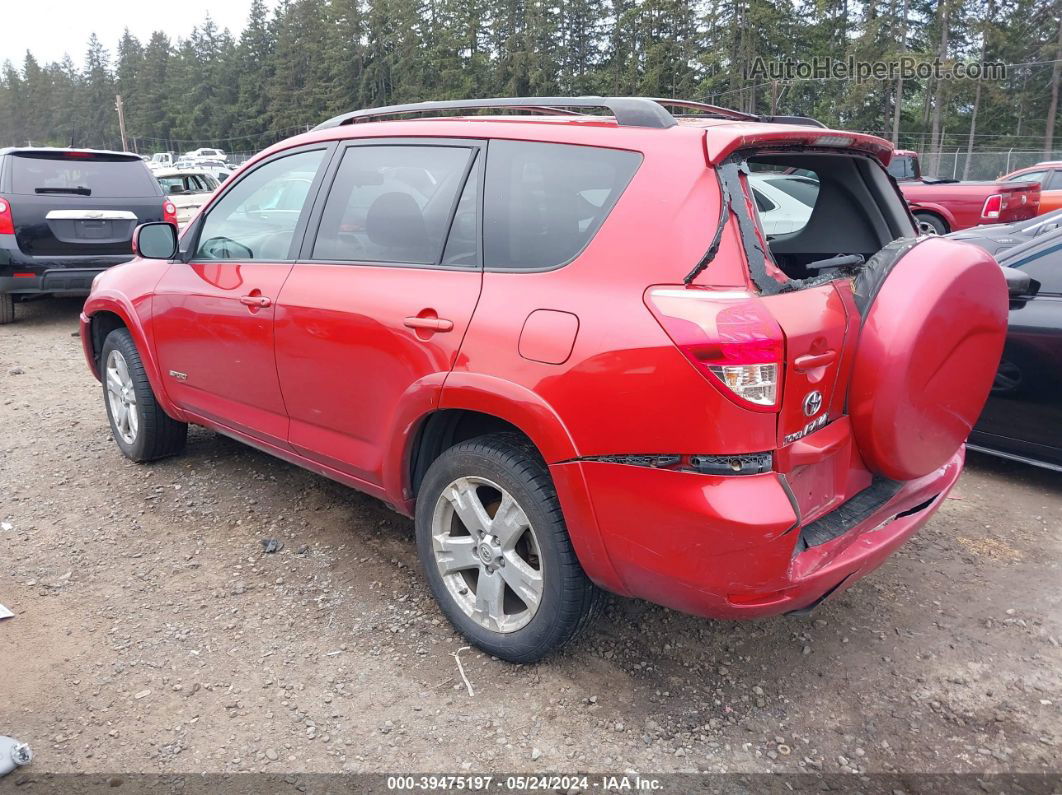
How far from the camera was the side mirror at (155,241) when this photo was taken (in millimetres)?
3939

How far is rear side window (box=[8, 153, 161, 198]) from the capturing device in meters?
8.02

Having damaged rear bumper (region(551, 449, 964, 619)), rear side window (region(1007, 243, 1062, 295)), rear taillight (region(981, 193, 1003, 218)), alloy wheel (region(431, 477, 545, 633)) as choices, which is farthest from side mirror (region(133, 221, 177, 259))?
rear taillight (region(981, 193, 1003, 218))

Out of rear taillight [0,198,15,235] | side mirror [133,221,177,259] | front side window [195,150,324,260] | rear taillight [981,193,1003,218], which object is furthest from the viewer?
rear taillight [981,193,1003,218]

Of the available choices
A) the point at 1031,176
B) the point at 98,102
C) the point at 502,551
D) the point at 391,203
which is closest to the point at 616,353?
the point at 502,551

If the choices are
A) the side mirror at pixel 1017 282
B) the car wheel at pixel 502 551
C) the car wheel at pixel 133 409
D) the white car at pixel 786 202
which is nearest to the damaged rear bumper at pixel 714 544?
the car wheel at pixel 502 551

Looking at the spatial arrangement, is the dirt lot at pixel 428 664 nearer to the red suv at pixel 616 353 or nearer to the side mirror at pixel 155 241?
the red suv at pixel 616 353

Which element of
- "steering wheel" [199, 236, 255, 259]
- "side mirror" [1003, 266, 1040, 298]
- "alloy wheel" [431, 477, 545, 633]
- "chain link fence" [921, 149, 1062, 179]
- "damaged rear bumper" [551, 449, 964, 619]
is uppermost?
"chain link fence" [921, 149, 1062, 179]

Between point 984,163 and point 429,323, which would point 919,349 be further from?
point 984,163

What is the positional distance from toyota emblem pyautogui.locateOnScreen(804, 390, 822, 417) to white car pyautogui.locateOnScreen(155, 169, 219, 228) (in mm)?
13748

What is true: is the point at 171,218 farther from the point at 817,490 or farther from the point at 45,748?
the point at 817,490

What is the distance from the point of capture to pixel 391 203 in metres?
3.09

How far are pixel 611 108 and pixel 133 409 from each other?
3.39 meters

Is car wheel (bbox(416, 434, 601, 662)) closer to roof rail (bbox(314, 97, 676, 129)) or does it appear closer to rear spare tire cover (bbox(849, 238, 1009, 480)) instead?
rear spare tire cover (bbox(849, 238, 1009, 480))

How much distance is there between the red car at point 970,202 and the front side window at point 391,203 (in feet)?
32.5
